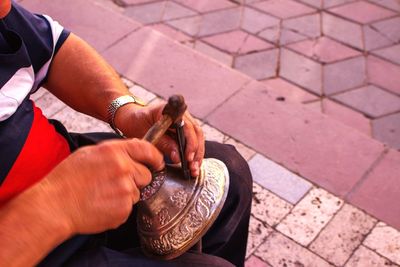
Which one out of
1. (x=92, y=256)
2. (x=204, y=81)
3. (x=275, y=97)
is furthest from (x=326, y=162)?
(x=92, y=256)

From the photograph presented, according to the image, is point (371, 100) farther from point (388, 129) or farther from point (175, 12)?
point (175, 12)

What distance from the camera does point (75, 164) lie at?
930 millimetres

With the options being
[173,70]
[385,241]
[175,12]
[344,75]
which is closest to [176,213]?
[385,241]

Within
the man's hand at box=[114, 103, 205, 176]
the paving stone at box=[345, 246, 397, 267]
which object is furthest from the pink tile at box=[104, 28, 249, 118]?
the man's hand at box=[114, 103, 205, 176]

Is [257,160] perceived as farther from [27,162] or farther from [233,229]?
[27,162]

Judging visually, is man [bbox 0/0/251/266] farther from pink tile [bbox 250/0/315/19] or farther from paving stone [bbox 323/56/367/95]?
pink tile [bbox 250/0/315/19]

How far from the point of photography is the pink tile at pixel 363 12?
11.0 ft

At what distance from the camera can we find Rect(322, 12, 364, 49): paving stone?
125 inches

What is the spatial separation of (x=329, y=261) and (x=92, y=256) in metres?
1.12

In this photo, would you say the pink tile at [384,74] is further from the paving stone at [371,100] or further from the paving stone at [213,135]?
the paving stone at [213,135]

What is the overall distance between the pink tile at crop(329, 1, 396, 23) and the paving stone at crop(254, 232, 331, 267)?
1857mm

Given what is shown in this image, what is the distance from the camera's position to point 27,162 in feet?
3.80

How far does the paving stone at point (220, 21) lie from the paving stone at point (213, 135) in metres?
0.97

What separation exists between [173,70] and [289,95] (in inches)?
24.8
